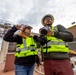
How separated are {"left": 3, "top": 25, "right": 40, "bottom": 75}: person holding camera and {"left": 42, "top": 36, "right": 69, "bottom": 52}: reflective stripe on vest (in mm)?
389

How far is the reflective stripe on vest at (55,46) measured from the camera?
6.04 feet

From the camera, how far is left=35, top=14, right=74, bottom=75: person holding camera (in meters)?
1.77

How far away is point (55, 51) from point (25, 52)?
2.01 ft

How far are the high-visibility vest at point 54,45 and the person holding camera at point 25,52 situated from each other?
0.39 metres

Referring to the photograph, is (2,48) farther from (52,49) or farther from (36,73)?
(52,49)

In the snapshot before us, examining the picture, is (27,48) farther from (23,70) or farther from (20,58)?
(23,70)

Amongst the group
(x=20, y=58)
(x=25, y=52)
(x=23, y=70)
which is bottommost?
(x=23, y=70)

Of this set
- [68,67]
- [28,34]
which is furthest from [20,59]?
[68,67]

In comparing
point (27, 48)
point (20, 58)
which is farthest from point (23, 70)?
point (27, 48)

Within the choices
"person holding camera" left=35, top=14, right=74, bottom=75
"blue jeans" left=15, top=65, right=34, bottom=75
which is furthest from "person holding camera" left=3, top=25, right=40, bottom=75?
"person holding camera" left=35, top=14, right=74, bottom=75

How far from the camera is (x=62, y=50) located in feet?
5.99

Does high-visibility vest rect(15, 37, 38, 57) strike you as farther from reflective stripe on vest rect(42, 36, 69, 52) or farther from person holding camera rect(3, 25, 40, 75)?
reflective stripe on vest rect(42, 36, 69, 52)

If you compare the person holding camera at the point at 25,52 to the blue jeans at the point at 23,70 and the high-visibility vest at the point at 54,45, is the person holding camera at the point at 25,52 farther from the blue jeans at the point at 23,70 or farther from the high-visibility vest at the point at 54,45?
the high-visibility vest at the point at 54,45

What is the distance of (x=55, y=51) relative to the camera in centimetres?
183
